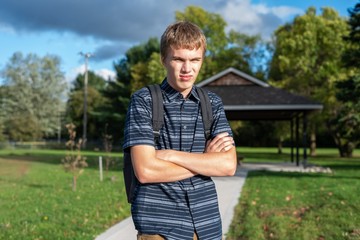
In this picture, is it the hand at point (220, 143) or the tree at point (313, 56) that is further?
the tree at point (313, 56)

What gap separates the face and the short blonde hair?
0.08 ft

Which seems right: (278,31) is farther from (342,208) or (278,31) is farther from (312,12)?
(342,208)

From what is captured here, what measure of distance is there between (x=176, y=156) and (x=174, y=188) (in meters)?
0.15

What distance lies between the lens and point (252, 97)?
2131 centimetres

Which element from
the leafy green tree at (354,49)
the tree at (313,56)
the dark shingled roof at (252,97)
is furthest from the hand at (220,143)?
the tree at (313,56)

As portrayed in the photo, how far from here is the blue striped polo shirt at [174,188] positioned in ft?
7.00

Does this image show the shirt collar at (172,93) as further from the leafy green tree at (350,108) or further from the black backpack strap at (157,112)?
the leafy green tree at (350,108)

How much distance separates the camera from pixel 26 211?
29.6 feet

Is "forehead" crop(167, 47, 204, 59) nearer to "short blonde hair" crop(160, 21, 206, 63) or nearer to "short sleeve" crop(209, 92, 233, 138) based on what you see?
"short blonde hair" crop(160, 21, 206, 63)

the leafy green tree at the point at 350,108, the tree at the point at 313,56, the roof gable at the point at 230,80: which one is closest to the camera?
the leafy green tree at the point at 350,108

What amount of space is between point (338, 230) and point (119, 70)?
164 feet

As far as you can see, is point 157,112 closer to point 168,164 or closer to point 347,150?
point 168,164

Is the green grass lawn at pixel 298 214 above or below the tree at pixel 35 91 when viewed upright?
below

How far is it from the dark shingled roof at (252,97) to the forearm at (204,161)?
58.8 feet
